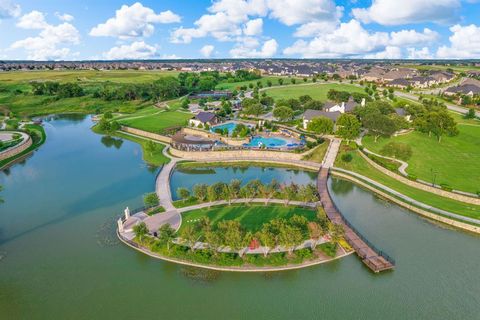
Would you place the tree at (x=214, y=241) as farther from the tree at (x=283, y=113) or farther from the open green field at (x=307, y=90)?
the open green field at (x=307, y=90)

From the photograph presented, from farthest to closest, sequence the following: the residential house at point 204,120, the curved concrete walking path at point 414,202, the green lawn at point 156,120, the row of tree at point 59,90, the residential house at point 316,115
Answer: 1. the row of tree at point 59,90
2. the green lawn at point 156,120
3. the residential house at point 204,120
4. the residential house at point 316,115
5. the curved concrete walking path at point 414,202

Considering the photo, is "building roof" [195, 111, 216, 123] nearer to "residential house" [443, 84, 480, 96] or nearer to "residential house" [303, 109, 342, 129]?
"residential house" [303, 109, 342, 129]

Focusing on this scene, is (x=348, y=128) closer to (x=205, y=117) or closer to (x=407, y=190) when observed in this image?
(x=407, y=190)

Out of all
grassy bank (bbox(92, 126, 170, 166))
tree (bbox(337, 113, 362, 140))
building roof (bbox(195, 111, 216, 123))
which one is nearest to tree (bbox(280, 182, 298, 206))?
grassy bank (bbox(92, 126, 170, 166))

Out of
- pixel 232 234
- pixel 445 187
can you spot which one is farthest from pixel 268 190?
pixel 445 187

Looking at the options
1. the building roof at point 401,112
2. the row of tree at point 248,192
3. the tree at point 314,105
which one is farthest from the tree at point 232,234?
the building roof at point 401,112

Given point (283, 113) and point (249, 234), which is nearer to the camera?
point (249, 234)

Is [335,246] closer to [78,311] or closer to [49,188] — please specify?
[78,311]
